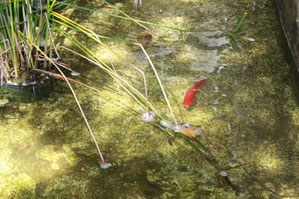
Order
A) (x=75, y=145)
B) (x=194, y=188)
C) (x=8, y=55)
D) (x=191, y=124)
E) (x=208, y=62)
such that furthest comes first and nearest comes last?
1. (x=208, y=62)
2. (x=8, y=55)
3. (x=191, y=124)
4. (x=75, y=145)
5. (x=194, y=188)

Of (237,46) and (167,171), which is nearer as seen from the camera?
(167,171)

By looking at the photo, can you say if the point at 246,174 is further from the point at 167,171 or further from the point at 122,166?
the point at 122,166

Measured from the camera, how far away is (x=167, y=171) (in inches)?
54.6

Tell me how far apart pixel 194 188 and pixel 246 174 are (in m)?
0.21

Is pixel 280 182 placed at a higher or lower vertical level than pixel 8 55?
lower

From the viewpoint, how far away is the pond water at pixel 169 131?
4.37 ft

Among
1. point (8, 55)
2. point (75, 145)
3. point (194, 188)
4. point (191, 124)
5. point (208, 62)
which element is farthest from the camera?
point (208, 62)

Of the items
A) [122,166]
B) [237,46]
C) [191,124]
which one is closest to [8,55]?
[122,166]

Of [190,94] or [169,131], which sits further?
[190,94]

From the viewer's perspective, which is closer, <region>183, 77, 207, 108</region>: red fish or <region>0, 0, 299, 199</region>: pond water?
<region>0, 0, 299, 199</region>: pond water

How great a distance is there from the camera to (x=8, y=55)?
5.81ft

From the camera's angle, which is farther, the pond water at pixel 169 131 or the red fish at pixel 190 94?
the red fish at pixel 190 94

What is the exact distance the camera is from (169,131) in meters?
1.56

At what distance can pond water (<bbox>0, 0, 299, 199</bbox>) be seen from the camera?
1.33 metres
